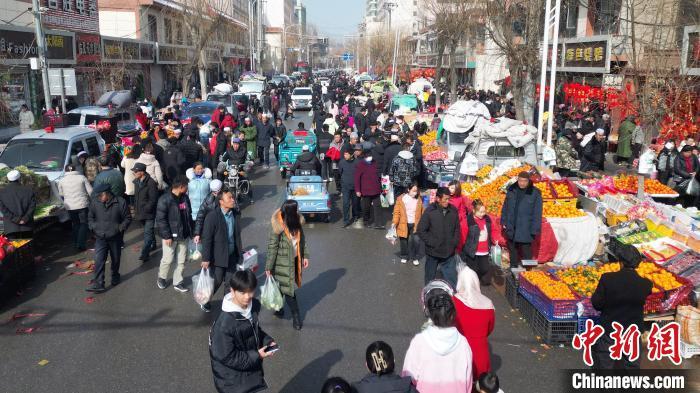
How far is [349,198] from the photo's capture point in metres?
13.5

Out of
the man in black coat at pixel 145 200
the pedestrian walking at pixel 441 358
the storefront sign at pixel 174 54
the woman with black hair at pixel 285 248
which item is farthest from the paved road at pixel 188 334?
the storefront sign at pixel 174 54

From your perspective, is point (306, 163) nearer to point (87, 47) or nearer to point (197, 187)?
point (197, 187)

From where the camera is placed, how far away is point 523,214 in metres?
9.33

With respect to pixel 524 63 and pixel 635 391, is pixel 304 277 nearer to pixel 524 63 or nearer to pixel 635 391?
pixel 635 391

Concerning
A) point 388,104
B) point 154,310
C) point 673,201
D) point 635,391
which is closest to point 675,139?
point 673,201

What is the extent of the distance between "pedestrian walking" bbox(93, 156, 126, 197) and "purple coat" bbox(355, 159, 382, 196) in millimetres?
4699

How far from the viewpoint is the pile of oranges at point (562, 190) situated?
11484 millimetres

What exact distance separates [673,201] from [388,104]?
23347 mm

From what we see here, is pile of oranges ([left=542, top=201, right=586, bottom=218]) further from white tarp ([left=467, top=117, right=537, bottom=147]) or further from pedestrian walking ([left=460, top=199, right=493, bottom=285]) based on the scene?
white tarp ([left=467, top=117, right=537, bottom=147])

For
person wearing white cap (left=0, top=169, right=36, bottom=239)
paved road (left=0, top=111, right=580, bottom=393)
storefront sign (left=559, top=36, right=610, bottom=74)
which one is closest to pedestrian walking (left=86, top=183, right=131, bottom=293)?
paved road (left=0, top=111, right=580, bottom=393)

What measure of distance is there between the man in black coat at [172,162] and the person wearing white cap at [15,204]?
13.3 ft

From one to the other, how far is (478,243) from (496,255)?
1196mm

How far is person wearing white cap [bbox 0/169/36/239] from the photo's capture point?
10078 millimetres

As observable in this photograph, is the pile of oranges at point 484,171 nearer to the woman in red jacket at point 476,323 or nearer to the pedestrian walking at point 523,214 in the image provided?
the pedestrian walking at point 523,214
